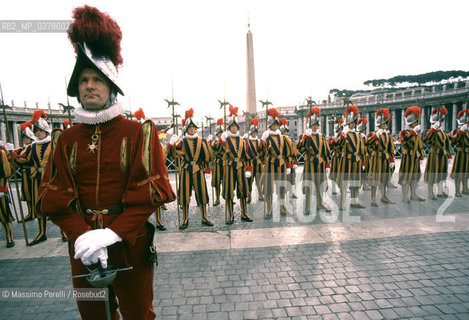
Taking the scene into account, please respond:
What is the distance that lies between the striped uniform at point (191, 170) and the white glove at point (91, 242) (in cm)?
491

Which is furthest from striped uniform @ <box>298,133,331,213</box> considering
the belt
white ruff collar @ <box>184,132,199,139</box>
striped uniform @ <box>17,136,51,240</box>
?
striped uniform @ <box>17,136,51,240</box>

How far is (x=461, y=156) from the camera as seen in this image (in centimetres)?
920

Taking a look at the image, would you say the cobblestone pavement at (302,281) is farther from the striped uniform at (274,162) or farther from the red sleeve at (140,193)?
the striped uniform at (274,162)

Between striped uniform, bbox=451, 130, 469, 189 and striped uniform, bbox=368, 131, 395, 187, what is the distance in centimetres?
266

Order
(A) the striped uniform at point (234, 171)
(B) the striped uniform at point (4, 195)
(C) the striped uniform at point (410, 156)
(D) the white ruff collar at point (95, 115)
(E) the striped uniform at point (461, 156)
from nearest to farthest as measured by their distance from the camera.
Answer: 1. (D) the white ruff collar at point (95, 115)
2. (B) the striped uniform at point (4, 195)
3. (A) the striped uniform at point (234, 171)
4. (C) the striped uniform at point (410, 156)
5. (E) the striped uniform at point (461, 156)

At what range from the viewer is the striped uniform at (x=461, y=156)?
29.5 feet

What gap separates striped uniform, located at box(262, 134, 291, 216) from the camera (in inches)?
286

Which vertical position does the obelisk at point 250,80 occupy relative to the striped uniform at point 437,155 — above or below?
above

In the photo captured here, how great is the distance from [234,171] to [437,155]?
7396 mm

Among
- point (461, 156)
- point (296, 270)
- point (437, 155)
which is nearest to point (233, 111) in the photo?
point (296, 270)

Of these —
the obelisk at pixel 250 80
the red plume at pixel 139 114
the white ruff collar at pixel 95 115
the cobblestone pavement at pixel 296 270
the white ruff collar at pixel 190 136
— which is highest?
the obelisk at pixel 250 80

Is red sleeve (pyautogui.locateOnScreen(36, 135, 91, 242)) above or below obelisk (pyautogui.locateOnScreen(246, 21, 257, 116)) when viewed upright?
below

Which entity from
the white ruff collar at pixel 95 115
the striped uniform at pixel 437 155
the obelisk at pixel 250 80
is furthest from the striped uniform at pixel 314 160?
the obelisk at pixel 250 80

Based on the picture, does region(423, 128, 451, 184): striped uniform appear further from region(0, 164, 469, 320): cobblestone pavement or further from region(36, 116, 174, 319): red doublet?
region(36, 116, 174, 319): red doublet
